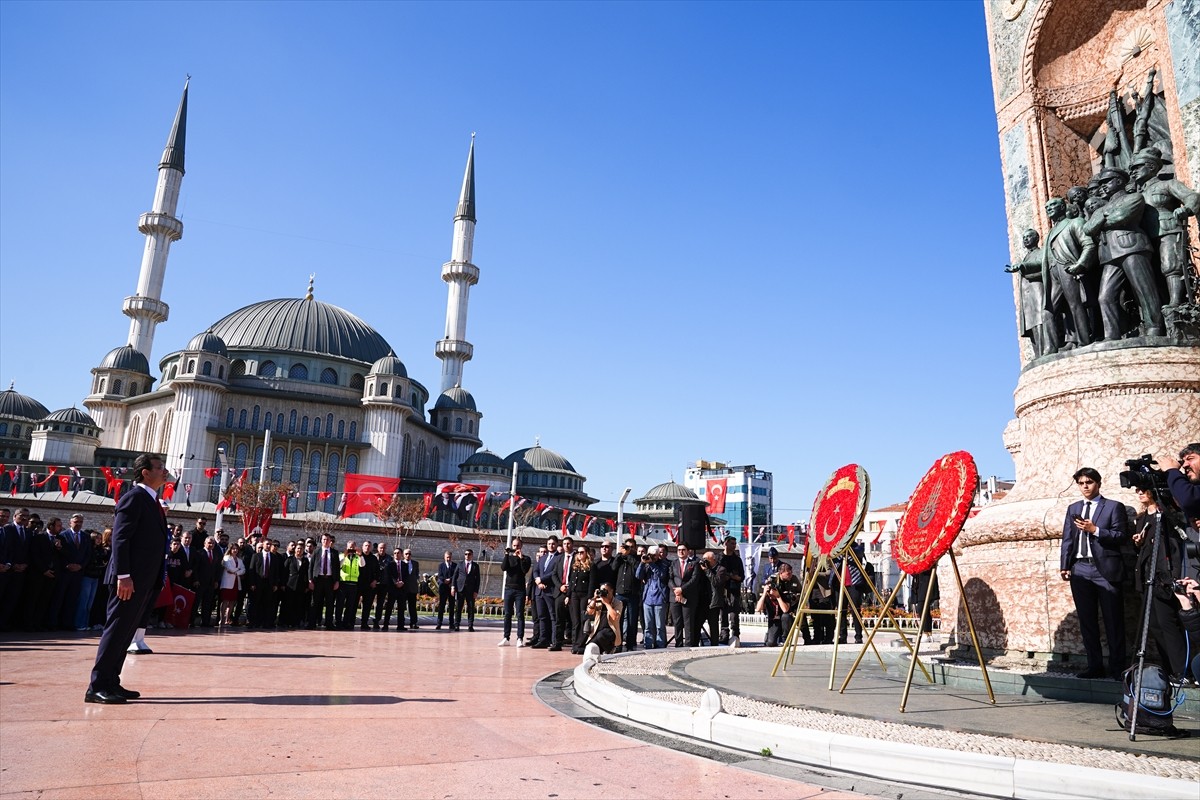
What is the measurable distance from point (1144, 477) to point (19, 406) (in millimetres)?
82570

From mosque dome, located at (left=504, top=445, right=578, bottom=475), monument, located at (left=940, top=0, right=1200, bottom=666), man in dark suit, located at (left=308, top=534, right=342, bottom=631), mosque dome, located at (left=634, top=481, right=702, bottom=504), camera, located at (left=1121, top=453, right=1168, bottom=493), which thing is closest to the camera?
camera, located at (left=1121, top=453, right=1168, bottom=493)

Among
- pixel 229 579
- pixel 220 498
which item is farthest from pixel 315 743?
pixel 220 498

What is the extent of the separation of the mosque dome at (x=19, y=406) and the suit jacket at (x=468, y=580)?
69243 millimetres

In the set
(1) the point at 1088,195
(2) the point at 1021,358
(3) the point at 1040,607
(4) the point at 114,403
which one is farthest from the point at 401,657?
(4) the point at 114,403

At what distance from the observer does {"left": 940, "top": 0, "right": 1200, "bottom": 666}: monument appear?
228 inches

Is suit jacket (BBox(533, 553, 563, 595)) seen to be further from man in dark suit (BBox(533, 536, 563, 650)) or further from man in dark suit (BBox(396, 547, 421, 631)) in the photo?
man in dark suit (BBox(396, 547, 421, 631))

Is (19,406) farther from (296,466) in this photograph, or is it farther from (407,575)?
(407,575)

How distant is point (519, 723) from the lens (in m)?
4.62

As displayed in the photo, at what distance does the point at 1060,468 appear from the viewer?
618cm

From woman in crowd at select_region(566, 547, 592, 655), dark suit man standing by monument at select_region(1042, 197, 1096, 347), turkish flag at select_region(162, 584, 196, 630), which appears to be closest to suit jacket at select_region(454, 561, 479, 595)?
woman in crowd at select_region(566, 547, 592, 655)

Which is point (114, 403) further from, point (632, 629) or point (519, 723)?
point (519, 723)

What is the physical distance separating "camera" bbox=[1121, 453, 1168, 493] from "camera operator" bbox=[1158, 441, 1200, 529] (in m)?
0.04

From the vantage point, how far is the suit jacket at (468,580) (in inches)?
589

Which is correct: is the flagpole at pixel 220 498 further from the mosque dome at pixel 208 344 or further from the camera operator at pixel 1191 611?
the camera operator at pixel 1191 611
